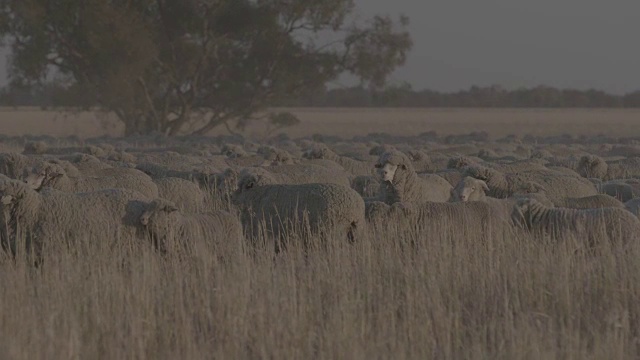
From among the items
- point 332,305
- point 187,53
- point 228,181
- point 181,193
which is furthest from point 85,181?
point 187,53

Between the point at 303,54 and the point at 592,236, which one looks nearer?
the point at 592,236

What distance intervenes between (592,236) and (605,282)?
2.24 metres

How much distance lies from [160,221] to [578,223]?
145 inches

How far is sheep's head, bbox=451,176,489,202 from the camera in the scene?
12406 millimetres

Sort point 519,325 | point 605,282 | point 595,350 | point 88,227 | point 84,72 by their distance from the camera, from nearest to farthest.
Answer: point 595,350
point 519,325
point 605,282
point 88,227
point 84,72

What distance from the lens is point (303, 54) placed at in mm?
41625

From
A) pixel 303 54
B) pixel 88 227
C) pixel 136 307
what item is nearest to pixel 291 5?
pixel 303 54

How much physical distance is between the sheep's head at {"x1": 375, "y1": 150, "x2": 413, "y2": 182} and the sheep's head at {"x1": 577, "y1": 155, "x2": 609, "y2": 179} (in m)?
5.71

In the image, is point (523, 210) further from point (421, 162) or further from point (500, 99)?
point (500, 99)

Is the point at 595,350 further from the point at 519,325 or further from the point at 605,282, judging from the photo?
the point at 605,282

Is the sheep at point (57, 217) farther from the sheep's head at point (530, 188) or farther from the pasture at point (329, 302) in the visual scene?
the sheep's head at point (530, 188)

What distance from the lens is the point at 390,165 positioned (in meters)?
13.2

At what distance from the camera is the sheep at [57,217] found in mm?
9508

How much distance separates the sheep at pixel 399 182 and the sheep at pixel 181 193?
86.4 inches
